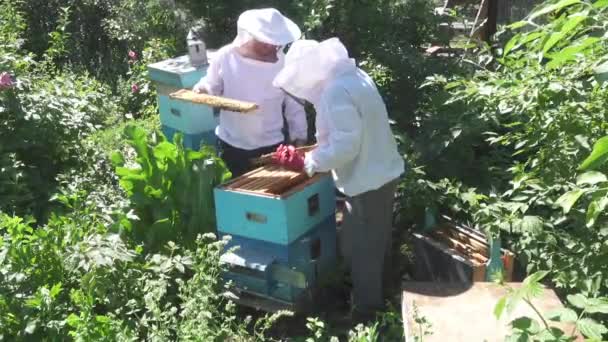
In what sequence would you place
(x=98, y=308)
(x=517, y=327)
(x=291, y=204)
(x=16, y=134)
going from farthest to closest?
(x=16, y=134) < (x=98, y=308) < (x=291, y=204) < (x=517, y=327)

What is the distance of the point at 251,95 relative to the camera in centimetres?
349

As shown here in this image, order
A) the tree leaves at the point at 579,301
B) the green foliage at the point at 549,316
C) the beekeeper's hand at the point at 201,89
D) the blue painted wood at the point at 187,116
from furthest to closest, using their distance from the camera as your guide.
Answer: the blue painted wood at the point at 187,116 → the beekeeper's hand at the point at 201,89 → the tree leaves at the point at 579,301 → the green foliage at the point at 549,316

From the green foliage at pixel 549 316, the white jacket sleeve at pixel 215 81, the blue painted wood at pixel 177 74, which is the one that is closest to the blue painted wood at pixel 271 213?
the white jacket sleeve at pixel 215 81

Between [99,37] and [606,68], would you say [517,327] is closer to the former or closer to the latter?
[606,68]

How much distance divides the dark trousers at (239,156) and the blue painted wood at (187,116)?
0.25m

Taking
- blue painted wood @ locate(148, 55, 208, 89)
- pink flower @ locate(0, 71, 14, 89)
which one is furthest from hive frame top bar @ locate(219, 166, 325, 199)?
pink flower @ locate(0, 71, 14, 89)

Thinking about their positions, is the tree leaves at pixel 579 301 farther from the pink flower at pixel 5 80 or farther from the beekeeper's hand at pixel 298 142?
the pink flower at pixel 5 80

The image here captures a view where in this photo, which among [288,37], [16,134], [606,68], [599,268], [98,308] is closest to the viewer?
[606,68]

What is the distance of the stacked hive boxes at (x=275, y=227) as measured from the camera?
9.59 ft

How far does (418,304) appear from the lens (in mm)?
2449

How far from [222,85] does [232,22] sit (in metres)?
1.98

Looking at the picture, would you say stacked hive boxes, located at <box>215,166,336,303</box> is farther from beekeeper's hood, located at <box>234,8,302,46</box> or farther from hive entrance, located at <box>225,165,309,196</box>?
beekeeper's hood, located at <box>234,8,302,46</box>

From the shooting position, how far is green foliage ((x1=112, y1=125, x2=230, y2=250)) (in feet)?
10.9

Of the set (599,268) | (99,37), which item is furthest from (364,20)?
(99,37)
